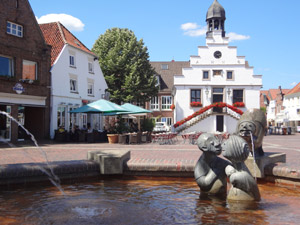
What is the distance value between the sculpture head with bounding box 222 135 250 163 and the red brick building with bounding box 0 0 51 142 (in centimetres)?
1758

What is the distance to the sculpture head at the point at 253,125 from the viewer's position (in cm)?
586

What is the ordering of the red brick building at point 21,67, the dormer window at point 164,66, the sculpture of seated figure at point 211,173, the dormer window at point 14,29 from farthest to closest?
1. the dormer window at point 164,66
2. the dormer window at point 14,29
3. the red brick building at point 21,67
4. the sculpture of seated figure at point 211,173

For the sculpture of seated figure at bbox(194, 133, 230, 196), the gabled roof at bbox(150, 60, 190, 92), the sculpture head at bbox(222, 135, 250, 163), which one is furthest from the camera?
the gabled roof at bbox(150, 60, 190, 92)

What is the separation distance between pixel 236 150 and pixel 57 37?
26.9 m

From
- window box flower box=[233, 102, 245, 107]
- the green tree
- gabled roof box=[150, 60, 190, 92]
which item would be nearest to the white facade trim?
the green tree

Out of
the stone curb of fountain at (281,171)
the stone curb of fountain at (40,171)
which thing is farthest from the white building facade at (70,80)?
the stone curb of fountain at (281,171)

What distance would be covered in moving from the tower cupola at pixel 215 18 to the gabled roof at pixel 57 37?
18.9 m

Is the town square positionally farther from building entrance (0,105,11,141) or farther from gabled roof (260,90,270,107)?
gabled roof (260,90,270,107)

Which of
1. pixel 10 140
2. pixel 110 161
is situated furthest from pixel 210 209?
pixel 10 140

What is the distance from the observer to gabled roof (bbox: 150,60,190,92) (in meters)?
51.4

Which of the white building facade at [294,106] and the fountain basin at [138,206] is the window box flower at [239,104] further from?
the fountain basin at [138,206]

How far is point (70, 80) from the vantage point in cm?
2878

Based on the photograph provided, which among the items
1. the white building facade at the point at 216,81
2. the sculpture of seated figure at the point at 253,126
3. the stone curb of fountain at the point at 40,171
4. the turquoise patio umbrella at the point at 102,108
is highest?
the white building facade at the point at 216,81

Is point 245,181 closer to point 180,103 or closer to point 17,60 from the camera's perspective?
point 17,60
